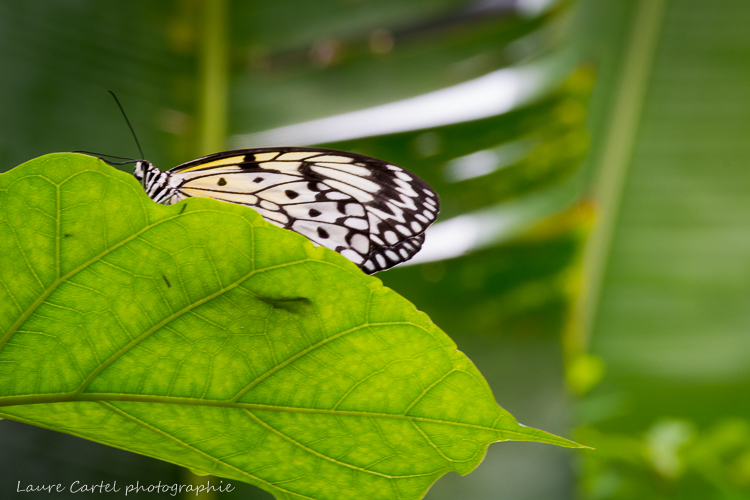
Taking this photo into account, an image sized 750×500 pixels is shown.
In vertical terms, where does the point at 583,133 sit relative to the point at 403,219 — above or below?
above

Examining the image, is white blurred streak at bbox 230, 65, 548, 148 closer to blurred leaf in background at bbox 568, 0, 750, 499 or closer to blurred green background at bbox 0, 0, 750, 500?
blurred green background at bbox 0, 0, 750, 500

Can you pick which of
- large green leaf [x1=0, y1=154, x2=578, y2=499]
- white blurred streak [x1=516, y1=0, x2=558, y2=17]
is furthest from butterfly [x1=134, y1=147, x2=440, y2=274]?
white blurred streak [x1=516, y1=0, x2=558, y2=17]

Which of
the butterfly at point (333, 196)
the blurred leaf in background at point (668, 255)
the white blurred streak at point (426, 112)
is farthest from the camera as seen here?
the blurred leaf in background at point (668, 255)

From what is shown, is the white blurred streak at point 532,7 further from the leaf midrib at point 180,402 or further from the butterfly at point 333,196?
the leaf midrib at point 180,402

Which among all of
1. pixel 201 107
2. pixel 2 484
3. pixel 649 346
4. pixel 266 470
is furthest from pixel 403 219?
pixel 649 346

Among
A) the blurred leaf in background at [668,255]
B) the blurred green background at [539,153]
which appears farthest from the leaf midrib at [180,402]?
the blurred leaf in background at [668,255]

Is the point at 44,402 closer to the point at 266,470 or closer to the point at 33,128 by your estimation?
the point at 266,470

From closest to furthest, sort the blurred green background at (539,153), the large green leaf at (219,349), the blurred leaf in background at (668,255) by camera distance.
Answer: the large green leaf at (219,349)
the blurred green background at (539,153)
the blurred leaf in background at (668,255)
